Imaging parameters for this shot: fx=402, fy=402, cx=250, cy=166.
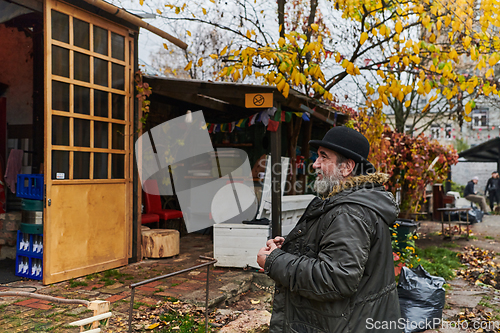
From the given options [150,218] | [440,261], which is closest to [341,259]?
[150,218]

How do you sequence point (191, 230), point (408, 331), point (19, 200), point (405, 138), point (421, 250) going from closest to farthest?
1. point (408, 331)
2. point (19, 200)
3. point (421, 250)
4. point (191, 230)
5. point (405, 138)

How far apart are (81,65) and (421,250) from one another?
22.3 feet

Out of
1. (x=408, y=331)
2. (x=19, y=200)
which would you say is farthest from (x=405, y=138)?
(x=19, y=200)

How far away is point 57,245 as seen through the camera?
15.6 feet

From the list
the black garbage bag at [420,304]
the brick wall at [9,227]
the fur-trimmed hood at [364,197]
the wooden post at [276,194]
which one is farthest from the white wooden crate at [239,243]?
the fur-trimmed hood at [364,197]

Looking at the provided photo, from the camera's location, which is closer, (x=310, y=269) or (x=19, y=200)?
(x=310, y=269)

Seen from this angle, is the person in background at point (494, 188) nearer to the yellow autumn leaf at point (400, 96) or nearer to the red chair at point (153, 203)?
the yellow autumn leaf at point (400, 96)

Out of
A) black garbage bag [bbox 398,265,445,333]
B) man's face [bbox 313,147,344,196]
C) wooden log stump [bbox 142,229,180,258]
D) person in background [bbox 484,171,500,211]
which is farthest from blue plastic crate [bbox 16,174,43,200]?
person in background [bbox 484,171,500,211]

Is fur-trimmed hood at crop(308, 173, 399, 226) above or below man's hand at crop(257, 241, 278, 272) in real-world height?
above

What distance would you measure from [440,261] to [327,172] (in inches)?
244

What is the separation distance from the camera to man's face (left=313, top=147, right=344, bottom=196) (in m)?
1.91

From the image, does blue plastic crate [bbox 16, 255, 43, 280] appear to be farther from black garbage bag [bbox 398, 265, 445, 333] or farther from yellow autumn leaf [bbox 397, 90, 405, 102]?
yellow autumn leaf [bbox 397, 90, 405, 102]

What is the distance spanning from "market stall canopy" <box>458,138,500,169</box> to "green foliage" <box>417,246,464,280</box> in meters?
10.4

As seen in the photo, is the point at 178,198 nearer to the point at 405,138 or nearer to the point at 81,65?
the point at 81,65
